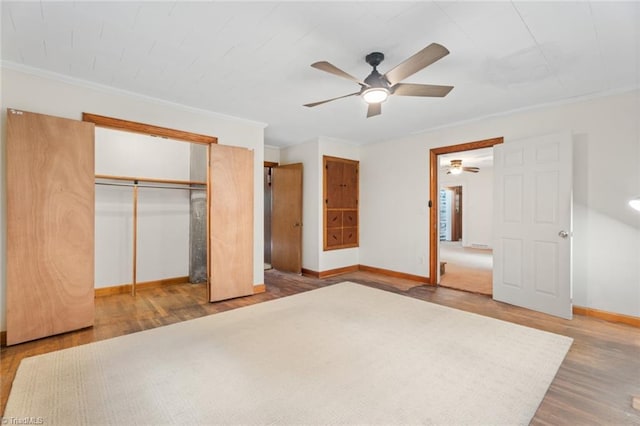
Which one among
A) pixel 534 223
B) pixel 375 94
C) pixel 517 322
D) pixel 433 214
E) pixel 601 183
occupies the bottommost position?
pixel 517 322

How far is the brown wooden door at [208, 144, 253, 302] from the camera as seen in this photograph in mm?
3762

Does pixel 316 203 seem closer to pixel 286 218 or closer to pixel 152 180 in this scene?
pixel 286 218

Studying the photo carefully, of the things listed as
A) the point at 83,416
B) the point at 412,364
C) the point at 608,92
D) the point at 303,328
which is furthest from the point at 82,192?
the point at 608,92

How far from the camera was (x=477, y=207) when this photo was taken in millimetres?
9219

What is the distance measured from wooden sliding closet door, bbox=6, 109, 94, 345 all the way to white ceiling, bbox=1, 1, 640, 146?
2.07 ft

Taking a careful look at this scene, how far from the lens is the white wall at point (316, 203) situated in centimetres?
527

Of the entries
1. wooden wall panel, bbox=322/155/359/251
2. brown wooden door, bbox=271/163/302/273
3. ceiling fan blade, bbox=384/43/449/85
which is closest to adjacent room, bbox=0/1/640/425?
ceiling fan blade, bbox=384/43/449/85

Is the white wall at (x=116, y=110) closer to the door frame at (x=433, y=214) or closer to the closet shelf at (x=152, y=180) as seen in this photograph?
the closet shelf at (x=152, y=180)

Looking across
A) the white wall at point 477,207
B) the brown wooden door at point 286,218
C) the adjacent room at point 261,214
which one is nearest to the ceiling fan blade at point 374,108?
the adjacent room at point 261,214

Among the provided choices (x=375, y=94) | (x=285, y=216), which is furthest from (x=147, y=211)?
(x=375, y=94)

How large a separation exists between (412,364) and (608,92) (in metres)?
3.56

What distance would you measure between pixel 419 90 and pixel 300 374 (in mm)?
2448

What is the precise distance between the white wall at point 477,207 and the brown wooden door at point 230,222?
771 centimetres

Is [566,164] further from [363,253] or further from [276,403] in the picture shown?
[276,403]
